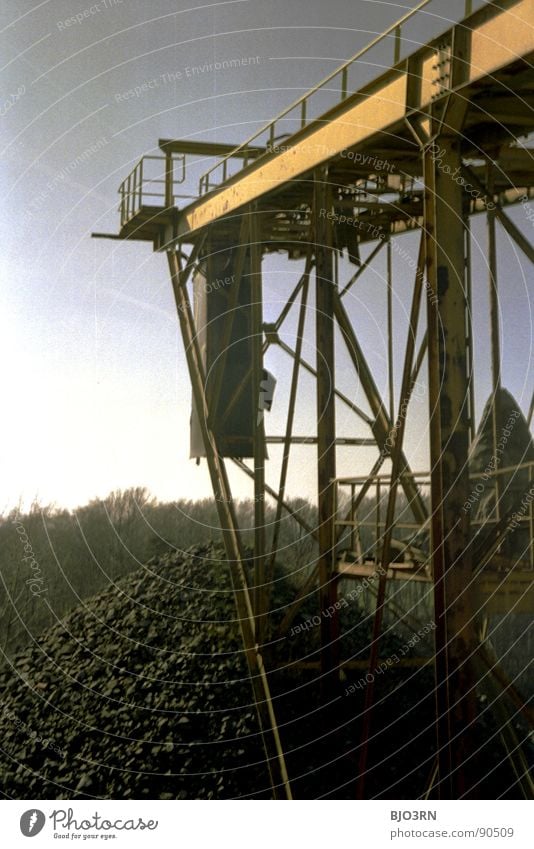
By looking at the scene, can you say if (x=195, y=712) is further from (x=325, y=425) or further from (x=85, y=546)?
(x=85, y=546)

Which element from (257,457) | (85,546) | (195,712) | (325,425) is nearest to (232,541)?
(257,457)

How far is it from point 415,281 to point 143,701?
33.5 ft

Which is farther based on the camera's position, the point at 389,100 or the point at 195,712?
the point at 195,712

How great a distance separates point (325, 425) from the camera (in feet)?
59.5

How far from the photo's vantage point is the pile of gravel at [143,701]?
18.2 metres

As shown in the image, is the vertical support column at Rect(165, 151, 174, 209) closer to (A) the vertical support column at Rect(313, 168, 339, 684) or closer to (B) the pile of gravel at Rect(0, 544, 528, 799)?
(A) the vertical support column at Rect(313, 168, 339, 684)

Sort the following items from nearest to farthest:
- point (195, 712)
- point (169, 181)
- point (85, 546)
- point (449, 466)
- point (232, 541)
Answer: point (449, 466) < point (195, 712) < point (232, 541) < point (169, 181) < point (85, 546)

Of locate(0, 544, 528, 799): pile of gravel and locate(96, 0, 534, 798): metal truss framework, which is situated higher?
locate(96, 0, 534, 798): metal truss framework

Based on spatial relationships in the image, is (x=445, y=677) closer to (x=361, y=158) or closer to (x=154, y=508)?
(x=361, y=158)

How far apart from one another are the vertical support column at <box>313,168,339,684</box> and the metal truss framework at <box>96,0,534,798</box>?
27 mm

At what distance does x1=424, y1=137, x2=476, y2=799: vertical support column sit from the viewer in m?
11.8

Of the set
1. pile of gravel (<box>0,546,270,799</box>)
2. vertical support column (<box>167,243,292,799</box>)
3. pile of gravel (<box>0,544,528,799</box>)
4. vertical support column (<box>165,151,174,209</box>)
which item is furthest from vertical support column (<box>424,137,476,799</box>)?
vertical support column (<box>165,151,174,209</box>)
